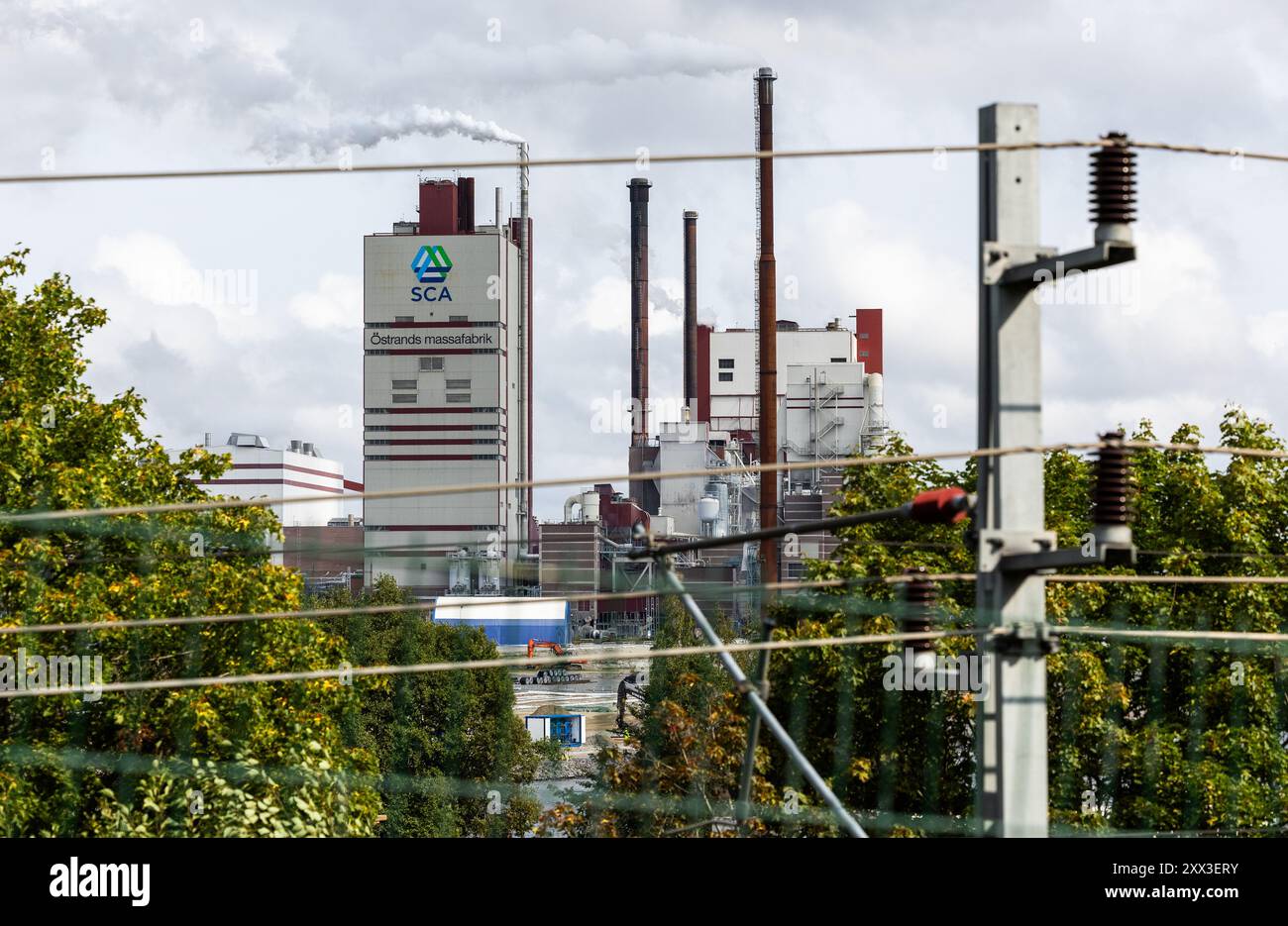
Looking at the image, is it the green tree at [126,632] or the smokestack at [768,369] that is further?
the smokestack at [768,369]

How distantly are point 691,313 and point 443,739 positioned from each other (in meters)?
45.2

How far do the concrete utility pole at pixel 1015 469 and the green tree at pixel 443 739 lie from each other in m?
35.2

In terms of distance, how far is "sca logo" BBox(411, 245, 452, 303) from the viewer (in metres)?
110

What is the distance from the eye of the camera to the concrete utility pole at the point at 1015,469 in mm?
6301

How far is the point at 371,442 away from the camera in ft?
380

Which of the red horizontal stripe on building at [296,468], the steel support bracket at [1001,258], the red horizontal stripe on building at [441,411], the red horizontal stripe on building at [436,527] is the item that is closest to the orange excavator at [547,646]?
the red horizontal stripe on building at [436,527]

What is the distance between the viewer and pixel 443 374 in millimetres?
113500

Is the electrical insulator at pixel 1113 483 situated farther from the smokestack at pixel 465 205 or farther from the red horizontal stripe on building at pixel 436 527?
the smokestack at pixel 465 205

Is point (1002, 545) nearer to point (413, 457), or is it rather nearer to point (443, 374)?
point (443, 374)

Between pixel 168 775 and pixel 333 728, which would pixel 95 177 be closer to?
pixel 168 775

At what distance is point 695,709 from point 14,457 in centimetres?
1286

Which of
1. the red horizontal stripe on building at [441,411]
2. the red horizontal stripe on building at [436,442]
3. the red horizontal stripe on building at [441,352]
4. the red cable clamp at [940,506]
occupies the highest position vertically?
the red horizontal stripe on building at [441,352]

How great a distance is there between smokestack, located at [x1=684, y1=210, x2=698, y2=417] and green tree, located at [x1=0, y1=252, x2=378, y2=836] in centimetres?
6364

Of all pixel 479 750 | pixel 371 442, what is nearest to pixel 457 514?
pixel 371 442
